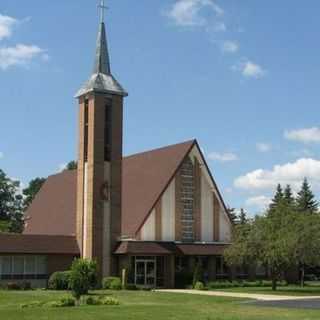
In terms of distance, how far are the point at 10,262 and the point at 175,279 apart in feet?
37.8

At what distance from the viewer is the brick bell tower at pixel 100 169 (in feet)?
163

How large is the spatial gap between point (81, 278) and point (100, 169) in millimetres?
20430

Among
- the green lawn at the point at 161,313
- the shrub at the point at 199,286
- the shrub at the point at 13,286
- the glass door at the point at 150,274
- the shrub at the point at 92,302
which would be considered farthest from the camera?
the glass door at the point at 150,274

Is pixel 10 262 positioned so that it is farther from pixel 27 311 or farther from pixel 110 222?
pixel 27 311

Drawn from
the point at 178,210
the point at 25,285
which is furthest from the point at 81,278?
the point at 178,210

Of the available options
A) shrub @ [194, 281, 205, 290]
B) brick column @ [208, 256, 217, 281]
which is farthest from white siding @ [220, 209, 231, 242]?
shrub @ [194, 281, 205, 290]

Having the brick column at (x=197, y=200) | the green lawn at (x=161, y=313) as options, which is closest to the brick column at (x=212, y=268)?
the brick column at (x=197, y=200)

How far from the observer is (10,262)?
49406mm

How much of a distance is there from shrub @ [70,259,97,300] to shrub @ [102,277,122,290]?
13.8m

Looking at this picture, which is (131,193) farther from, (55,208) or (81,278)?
(81,278)

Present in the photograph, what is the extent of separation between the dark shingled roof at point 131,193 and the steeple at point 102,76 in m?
6.32

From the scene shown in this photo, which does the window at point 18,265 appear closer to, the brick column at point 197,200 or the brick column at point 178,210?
the brick column at point 178,210

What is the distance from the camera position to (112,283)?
46.6 meters

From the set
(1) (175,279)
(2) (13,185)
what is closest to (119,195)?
(1) (175,279)
